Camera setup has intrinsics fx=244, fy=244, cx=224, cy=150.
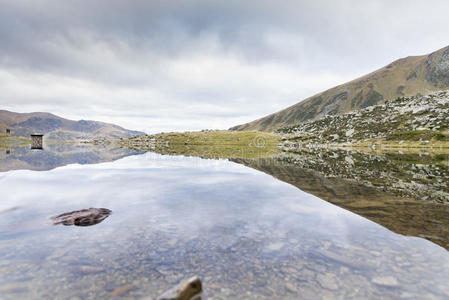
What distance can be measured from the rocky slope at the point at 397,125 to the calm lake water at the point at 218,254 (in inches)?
4303

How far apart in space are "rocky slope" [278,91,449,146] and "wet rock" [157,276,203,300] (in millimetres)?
116729

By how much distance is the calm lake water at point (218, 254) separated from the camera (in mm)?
6992

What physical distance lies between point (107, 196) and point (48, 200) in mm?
3818

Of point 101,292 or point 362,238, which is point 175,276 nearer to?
point 101,292

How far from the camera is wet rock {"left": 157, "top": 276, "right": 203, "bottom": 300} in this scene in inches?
230

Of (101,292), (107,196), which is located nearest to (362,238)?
(101,292)

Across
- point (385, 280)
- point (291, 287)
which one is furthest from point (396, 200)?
point (291, 287)

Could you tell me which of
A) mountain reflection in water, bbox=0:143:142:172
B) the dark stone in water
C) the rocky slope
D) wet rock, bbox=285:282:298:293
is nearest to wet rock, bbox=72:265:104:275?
the dark stone in water

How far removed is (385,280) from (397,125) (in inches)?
5418

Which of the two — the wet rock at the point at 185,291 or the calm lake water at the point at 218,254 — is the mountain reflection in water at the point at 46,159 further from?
the wet rock at the point at 185,291

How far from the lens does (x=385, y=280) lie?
24.5 ft

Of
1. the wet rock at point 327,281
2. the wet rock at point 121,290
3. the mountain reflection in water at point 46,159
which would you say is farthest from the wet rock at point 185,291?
the mountain reflection in water at point 46,159


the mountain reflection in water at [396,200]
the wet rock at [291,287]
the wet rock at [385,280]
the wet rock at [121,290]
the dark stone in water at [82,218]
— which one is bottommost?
the wet rock at [385,280]

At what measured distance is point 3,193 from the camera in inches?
760
